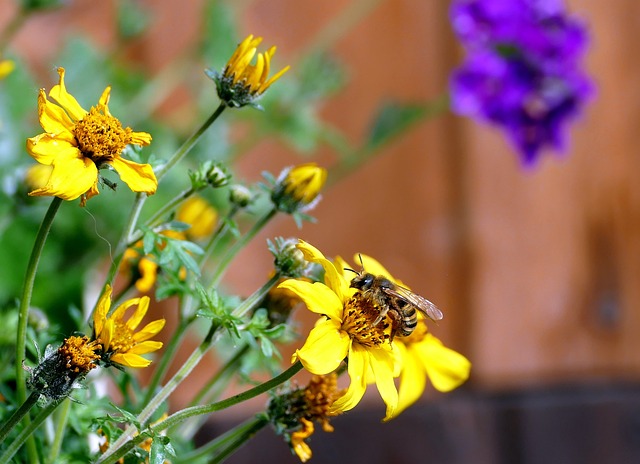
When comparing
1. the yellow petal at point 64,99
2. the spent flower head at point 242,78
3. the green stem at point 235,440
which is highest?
the spent flower head at point 242,78

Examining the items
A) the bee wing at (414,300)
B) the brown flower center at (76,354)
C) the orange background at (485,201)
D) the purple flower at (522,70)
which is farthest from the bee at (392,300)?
the orange background at (485,201)

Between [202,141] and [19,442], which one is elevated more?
[202,141]

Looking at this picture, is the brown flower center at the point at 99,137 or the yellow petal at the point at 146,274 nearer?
the brown flower center at the point at 99,137

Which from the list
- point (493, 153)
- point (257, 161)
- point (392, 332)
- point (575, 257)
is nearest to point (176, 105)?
point (257, 161)

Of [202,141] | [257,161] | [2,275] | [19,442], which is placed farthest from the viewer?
[257,161]

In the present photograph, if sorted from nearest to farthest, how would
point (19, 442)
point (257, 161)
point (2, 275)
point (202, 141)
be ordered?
point (19, 442) → point (2, 275) → point (202, 141) → point (257, 161)

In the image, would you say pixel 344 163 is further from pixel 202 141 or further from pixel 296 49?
pixel 296 49

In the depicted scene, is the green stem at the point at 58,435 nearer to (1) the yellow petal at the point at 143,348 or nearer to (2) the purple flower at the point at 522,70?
(1) the yellow petal at the point at 143,348

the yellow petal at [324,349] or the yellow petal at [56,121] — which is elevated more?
the yellow petal at [56,121]
